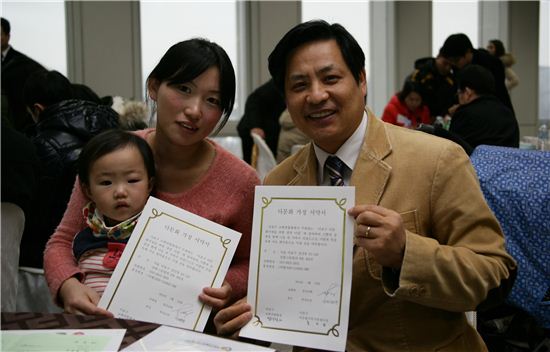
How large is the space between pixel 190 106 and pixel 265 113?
4.59m

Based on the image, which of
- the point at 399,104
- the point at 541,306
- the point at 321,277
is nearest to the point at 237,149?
the point at 399,104

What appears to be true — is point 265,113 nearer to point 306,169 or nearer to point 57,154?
point 57,154

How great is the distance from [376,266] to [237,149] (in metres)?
6.94

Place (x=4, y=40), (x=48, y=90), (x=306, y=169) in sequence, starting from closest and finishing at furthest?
(x=306, y=169) < (x=48, y=90) < (x=4, y=40)

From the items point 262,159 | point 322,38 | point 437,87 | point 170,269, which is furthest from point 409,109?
point 170,269

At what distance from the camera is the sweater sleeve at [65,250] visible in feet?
5.38

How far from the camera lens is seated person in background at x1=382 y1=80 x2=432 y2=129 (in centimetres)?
600

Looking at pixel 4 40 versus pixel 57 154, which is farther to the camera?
pixel 4 40

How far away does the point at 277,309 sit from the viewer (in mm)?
1298

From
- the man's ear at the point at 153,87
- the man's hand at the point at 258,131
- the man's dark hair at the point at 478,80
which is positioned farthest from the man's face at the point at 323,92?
the man's hand at the point at 258,131

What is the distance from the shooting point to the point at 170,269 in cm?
135

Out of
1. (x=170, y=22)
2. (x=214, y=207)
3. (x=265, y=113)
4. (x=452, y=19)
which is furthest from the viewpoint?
(x=452, y=19)

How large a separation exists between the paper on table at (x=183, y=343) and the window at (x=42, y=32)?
6.82 metres

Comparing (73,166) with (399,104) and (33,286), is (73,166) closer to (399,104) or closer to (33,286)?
(33,286)
